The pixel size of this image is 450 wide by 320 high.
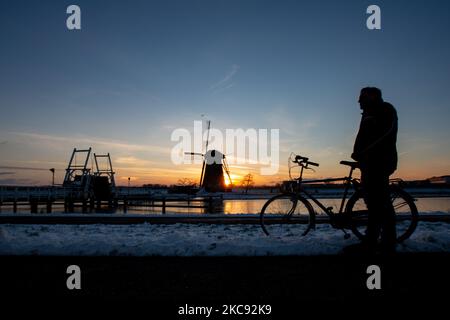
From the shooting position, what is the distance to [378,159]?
386 cm

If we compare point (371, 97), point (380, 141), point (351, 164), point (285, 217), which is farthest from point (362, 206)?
point (371, 97)

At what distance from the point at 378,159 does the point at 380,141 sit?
0.73ft

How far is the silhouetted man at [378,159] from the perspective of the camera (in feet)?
12.6

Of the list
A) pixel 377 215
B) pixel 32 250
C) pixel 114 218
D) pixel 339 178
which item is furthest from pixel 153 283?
pixel 114 218

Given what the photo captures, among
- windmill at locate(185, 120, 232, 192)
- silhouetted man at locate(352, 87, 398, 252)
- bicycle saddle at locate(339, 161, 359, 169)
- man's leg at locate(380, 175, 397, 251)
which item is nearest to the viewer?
man's leg at locate(380, 175, 397, 251)

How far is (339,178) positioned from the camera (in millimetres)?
4621

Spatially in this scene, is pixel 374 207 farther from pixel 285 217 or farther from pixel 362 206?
→ pixel 285 217

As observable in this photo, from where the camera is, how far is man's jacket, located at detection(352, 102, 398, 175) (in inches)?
152

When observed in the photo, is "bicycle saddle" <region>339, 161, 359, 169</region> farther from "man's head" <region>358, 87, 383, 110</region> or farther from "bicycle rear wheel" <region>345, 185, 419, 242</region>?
"man's head" <region>358, 87, 383, 110</region>

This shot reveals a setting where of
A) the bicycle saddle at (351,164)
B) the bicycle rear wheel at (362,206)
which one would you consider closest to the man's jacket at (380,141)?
the bicycle saddle at (351,164)

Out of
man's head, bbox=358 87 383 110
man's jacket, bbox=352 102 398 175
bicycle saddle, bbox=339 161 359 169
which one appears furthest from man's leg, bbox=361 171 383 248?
man's head, bbox=358 87 383 110
